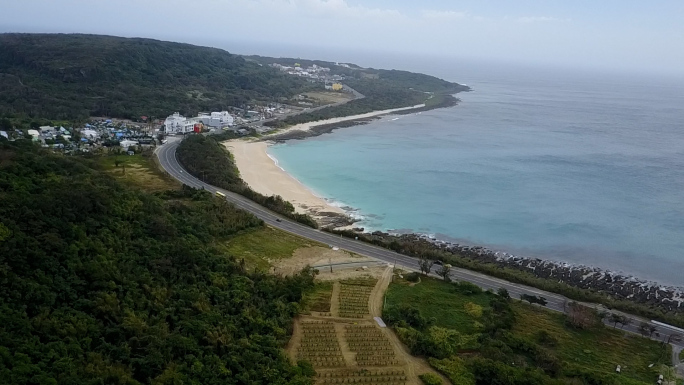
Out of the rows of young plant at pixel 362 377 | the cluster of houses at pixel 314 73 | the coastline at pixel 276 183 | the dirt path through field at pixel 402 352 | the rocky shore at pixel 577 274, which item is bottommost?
the rows of young plant at pixel 362 377

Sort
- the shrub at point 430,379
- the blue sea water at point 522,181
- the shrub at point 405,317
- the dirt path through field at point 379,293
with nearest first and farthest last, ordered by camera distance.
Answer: the shrub at point 430,379 → the shrub at point 405,317 → the dirt path through field at point 379,293 → the blue sea water at point 522,181

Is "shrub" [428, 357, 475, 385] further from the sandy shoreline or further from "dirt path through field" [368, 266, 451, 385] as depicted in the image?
the sandy shoreline

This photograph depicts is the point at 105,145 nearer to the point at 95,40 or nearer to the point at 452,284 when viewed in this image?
the point at 452,284

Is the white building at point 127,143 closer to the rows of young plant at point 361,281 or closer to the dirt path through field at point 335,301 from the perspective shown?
the rows of young plant at point 361,281

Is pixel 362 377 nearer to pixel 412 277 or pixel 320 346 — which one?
pixel 320 346

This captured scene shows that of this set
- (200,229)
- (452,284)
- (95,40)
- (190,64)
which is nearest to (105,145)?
(200,229)

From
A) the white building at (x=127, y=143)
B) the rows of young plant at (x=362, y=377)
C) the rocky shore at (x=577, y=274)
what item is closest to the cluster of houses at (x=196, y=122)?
the white building at (x=127, y=143)
